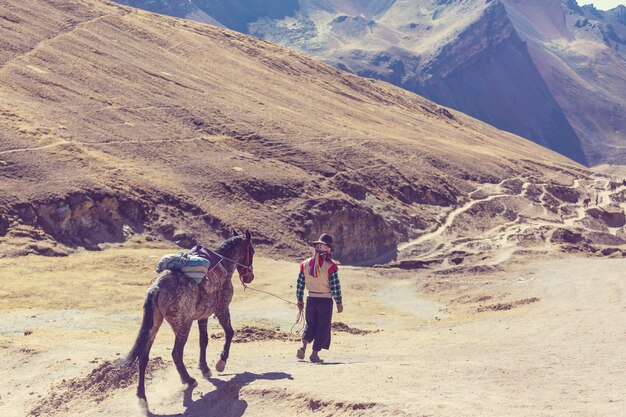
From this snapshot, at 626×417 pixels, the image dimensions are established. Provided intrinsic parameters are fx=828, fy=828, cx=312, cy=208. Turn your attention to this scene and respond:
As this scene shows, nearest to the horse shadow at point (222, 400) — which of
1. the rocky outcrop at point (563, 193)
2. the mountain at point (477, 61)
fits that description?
the rocky outcrop at point (563, 193)

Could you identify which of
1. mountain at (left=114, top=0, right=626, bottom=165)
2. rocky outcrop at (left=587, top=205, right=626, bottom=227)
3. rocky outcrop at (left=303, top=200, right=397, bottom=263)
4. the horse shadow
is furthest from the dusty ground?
mountain at (left=114, top=0, right=626, bottom=165)

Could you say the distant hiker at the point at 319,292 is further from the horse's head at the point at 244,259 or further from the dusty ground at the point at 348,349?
the horse's head at the point at 244,259

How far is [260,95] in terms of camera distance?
44656 mm

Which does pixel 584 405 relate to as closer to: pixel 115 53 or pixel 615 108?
pixel 115 53

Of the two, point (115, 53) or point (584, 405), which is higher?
point (115, 53)

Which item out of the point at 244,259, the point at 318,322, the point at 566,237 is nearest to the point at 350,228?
the point at 566,237

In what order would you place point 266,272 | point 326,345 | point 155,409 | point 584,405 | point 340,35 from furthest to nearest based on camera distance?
point 340,35 → point 266,272 → point 326,345 → point 155,409 → point 584,405

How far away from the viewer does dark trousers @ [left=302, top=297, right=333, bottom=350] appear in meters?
12.6

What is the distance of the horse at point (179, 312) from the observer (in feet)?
33.7

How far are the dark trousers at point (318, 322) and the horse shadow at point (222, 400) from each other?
1739 mm

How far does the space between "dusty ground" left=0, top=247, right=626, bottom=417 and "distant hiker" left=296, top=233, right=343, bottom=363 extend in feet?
1.49

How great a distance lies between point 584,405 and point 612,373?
2.15 metres

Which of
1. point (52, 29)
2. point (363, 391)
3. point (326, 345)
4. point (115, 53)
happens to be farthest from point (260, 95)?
point (363, 391)

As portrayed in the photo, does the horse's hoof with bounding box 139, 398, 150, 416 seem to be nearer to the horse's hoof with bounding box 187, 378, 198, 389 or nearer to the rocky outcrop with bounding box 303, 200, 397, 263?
the horse's hoof with bounding box 187, 378, 198, 389
